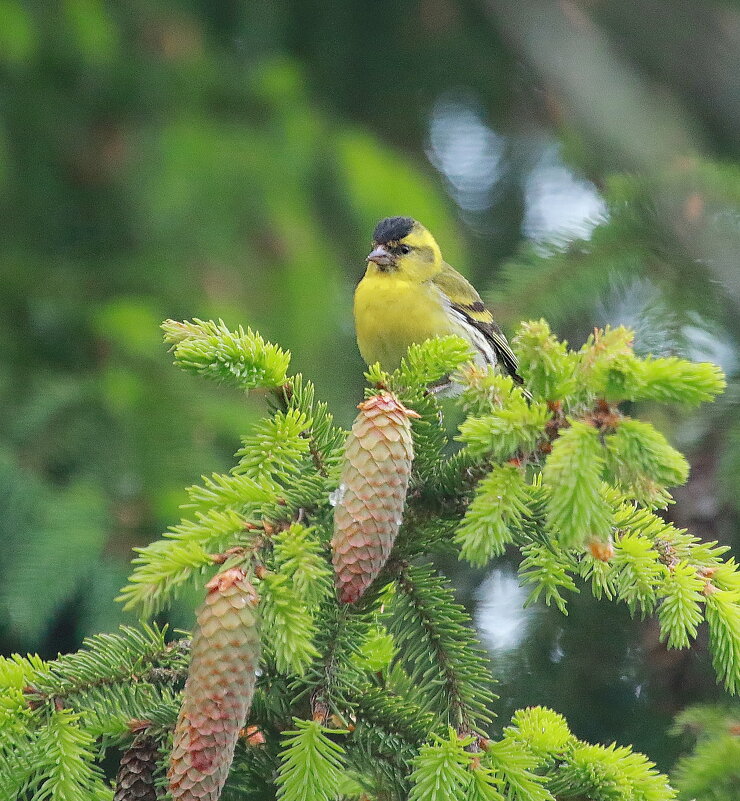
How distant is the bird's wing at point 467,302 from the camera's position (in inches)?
139

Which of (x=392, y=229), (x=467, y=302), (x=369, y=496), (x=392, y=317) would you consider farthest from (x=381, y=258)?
(x=369, y=496)

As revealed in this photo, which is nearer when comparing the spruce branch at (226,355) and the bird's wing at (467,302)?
the spruce branch at (226,355)

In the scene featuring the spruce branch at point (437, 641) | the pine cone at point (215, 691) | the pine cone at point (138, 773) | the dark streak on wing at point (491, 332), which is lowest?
the pine cone at point (138, 773)

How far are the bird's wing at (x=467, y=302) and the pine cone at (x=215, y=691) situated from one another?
2276mm

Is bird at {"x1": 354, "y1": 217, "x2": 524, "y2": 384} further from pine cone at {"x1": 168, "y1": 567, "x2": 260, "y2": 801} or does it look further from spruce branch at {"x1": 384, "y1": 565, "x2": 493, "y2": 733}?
pine cone at {"x1": 168, "y1": 567, "x2": 260, "y2": 801}

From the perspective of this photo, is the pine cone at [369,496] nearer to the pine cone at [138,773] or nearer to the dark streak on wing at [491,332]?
the pine cone at [138,773]

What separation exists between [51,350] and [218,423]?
715mm

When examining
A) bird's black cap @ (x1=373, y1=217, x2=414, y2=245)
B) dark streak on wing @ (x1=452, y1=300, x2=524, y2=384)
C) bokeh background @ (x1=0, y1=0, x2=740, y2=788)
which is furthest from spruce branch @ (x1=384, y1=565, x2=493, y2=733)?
bird's black cap @ (x1=373, y1=217, x2=414, y2=245)

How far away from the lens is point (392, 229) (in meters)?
3.42

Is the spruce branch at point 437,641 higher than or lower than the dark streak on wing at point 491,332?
lower

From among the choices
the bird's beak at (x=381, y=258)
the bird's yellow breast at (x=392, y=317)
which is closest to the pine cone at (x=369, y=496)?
the bird's yellow breast at (x=392, y=317)

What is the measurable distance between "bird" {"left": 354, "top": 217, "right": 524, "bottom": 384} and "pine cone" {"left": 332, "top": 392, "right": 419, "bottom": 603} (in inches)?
65.4

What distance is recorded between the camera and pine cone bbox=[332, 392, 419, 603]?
1.34 meters

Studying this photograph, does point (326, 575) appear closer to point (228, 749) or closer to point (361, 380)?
point (228, 749)
